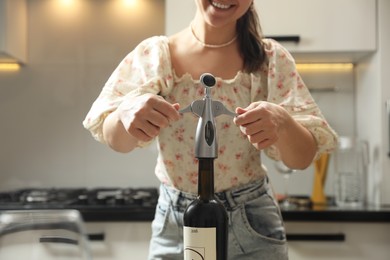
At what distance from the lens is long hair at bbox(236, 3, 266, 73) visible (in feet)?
3.20

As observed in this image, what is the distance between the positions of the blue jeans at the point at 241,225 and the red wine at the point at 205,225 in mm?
325

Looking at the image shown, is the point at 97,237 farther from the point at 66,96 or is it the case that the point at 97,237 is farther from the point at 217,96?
the point at 217,96

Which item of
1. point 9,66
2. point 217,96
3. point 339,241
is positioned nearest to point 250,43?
point 217,96

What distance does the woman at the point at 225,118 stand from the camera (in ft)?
2.99

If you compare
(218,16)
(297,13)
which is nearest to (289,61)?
(218,16)

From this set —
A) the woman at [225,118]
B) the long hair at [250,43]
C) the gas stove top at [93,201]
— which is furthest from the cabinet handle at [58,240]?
the gas stove top at [93,201]

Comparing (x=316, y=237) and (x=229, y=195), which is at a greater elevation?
(x=229, y=195)

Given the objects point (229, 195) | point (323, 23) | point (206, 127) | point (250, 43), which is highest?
point (323, 23)

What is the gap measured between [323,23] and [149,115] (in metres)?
1.37

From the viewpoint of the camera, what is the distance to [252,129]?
70 centimetres

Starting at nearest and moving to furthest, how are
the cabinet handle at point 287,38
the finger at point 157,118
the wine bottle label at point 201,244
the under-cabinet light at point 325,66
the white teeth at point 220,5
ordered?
1. the wine bottle label at point 201,244
2. the finger at point 157,118
3. the white teeth at point 220,5
4. the cabinet handle at point 287,38
5. the under-cabinet light at point 325,66

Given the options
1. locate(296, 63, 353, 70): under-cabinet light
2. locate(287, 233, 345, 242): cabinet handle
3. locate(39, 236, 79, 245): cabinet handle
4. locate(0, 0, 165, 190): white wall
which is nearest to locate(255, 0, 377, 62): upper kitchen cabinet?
locate(296, 63, 353, 70): under-cabinet light

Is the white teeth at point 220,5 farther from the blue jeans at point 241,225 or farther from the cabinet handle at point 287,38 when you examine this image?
the cabinet handle at point 287,38

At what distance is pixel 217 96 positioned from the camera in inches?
37.9
